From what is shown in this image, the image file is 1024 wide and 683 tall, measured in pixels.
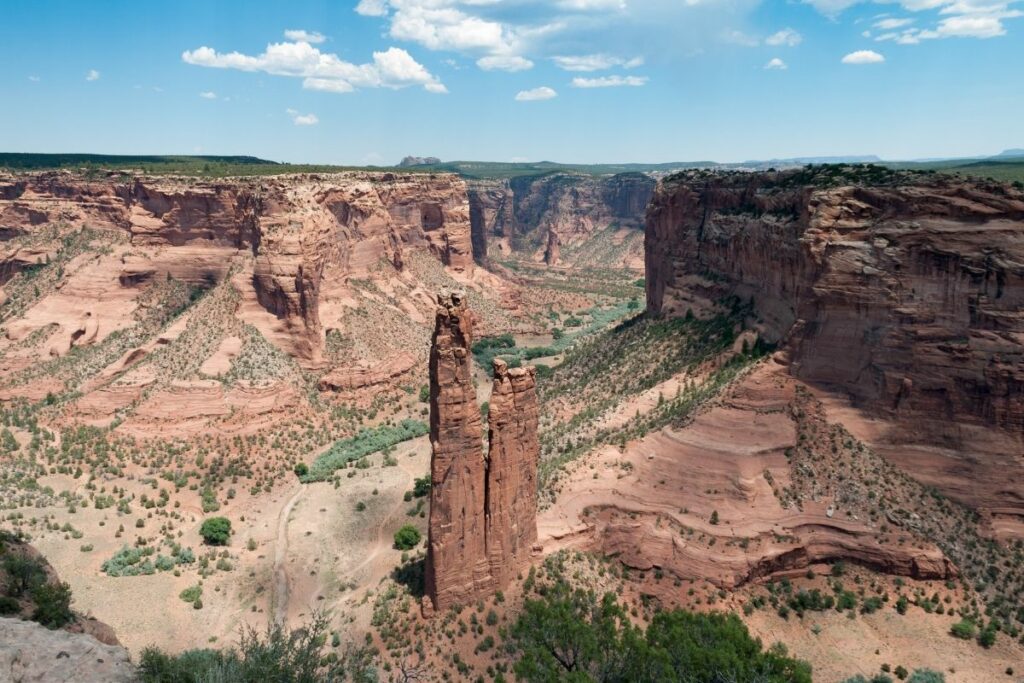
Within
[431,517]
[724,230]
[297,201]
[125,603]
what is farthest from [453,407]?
[297,201]

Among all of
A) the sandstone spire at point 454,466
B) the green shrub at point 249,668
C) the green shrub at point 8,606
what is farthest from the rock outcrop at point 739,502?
the green shrub at point 8,606

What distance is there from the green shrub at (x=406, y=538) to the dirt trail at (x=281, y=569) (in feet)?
21.8

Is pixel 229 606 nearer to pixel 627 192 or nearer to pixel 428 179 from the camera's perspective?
pixel 428 179

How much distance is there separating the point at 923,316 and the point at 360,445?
136 ft

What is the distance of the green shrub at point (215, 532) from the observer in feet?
142

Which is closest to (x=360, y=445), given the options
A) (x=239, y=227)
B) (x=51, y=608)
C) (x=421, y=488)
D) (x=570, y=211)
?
(x=421, y=488)

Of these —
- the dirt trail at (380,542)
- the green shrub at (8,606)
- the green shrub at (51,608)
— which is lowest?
the dirt trail at (380,542)

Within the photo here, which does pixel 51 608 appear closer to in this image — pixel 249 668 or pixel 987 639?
pixel 249 668

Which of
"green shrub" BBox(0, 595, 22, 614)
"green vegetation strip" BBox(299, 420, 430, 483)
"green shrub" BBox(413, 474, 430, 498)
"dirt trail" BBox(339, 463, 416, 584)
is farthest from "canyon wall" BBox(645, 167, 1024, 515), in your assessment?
"green shrub" BBox(0, 595, 22, 614)

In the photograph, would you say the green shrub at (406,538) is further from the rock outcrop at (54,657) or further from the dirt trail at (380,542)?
the rock outcrop at (54,657)

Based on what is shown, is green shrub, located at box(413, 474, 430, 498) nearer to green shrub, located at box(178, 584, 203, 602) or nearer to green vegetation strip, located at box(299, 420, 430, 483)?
green vegetation strip, located at box(299, 420, 430, 483)

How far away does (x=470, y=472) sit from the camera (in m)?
30.1

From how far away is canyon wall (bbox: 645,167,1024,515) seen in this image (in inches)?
1336

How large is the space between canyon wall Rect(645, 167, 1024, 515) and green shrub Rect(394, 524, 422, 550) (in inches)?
953
